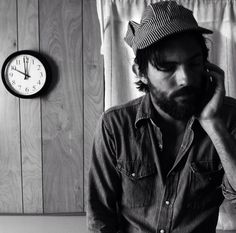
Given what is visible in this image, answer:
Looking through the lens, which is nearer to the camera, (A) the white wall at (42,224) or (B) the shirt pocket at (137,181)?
(B) the shirt pocket at (137,181)

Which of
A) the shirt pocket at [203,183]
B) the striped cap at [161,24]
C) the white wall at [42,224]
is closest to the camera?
the striped cap at [161,24]

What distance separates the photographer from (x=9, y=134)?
2283 millimetres

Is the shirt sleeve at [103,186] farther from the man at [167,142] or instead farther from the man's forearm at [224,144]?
the man's forearm at [224,144]

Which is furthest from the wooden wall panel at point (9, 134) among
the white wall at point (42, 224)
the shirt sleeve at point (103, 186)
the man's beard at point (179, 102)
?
the man's beard at point (179, 102)

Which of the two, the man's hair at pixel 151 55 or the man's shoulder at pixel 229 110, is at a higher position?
the man's hair at pixel 151 55

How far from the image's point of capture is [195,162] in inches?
42.2

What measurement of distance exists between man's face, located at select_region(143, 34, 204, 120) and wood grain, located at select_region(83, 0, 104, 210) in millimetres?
1239

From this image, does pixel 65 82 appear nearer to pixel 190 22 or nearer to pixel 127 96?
pixel 127 96

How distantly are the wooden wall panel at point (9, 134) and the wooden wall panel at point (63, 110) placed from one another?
0.62ft

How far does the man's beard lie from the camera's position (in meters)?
0.98

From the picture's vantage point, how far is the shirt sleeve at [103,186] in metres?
1.13

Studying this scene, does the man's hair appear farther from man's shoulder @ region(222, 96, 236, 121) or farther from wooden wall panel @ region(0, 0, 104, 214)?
wooden wall panel @ region(0, 0, 104, 214)

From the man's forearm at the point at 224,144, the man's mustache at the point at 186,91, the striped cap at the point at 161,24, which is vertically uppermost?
the striped cap at the point at 161,24

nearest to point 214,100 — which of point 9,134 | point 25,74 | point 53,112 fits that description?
point 53,112
